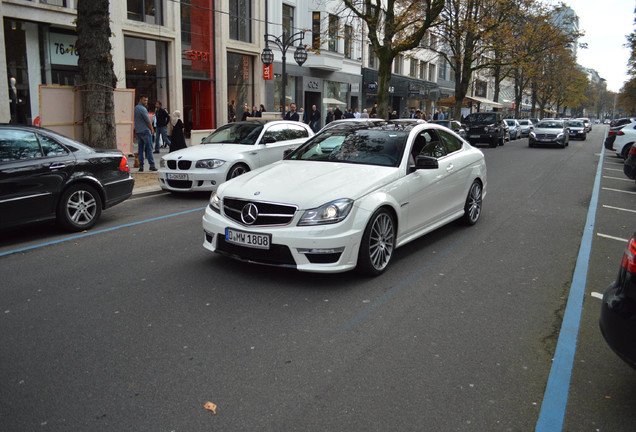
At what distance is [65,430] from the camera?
9.16ft

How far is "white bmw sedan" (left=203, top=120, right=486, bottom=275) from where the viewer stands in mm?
4895

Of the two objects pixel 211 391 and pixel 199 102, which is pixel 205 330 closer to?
pixel 211 391

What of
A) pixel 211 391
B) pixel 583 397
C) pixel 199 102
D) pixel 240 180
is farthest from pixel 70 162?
pixel 199 102

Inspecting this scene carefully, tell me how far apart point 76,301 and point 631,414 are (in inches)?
168

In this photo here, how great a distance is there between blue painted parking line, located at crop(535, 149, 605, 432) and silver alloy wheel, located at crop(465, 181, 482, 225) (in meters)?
1.72

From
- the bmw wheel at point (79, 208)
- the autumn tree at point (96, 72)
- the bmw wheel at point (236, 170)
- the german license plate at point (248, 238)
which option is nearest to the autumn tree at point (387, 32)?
the autumn tree at point (96, 72)

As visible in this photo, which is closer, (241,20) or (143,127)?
(143,127)

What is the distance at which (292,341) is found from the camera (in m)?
3.88

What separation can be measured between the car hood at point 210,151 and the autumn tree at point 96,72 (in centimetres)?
251

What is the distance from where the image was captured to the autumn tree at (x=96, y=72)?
11.3 m

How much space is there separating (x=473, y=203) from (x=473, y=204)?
1 centimetres

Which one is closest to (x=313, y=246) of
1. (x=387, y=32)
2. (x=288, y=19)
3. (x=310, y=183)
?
(x=310, y=183)

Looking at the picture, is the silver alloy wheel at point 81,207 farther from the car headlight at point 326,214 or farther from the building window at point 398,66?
the building window at point 398,66

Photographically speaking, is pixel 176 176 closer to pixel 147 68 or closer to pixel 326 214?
pixel 326 214
